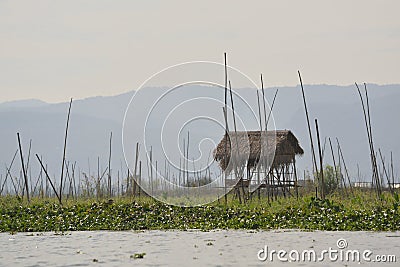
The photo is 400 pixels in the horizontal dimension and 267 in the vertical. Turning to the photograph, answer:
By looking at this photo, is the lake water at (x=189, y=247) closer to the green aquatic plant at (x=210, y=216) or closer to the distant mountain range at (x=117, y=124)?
the green aquatic plant at (x=210, y=216)

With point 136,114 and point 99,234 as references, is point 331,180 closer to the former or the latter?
point 136,114

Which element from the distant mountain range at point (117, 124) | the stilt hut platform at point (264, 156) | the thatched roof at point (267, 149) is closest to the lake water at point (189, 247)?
the stilt hut platform at point (264, 156)

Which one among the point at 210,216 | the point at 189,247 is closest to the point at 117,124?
the point at 210,216

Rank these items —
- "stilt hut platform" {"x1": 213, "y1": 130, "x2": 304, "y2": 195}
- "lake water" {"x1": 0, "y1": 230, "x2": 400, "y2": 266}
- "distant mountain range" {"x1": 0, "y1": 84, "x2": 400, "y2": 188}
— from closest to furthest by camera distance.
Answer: "lake water" {"x1": 0, "y1": 230, "x2": 400, "y2": 266}
"stilt hut platform" {"x1": 213, "y1": 130, "x2": 304, "y2": 195}
"distant mountain range" {"x1": 0, "y1": 84, "x2": 400, "y2": 188}

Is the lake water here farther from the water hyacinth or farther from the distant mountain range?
the distant mountain range

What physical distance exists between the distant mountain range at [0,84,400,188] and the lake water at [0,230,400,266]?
5497 cm

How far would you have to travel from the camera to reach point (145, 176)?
47.3ft

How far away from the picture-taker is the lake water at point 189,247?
6.24 m

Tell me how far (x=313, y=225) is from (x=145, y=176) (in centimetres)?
572

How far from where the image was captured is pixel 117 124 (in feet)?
275

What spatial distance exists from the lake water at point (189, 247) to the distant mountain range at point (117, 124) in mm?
54971

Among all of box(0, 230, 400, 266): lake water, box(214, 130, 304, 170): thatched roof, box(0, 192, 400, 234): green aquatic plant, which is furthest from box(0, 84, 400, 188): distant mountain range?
box(0, 230, 400, 266): lake water

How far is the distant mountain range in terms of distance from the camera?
73.8 m

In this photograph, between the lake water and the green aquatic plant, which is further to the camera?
the green aquatic plant
